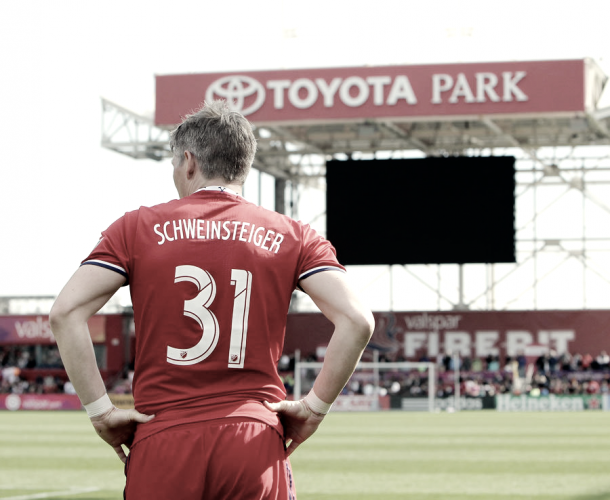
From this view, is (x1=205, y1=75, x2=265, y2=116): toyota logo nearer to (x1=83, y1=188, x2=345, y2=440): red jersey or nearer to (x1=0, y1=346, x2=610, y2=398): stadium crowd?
(x1=0, y1=346, x2=610, y2=398): stadium crowd

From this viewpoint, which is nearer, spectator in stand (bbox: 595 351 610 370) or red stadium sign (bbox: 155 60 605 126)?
red stadium sign (bbox: 155 60 605 126)

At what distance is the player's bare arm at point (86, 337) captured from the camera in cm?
306

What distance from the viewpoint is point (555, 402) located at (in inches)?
1323

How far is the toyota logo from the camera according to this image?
32094 millimetres

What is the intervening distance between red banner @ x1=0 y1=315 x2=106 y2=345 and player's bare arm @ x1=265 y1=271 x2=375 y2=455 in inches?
1500

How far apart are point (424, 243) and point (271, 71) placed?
23.3 feet

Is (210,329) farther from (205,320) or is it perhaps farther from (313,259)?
(313,259)

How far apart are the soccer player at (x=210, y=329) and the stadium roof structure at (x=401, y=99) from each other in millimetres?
26886

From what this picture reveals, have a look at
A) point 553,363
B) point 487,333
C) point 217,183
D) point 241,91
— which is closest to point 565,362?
point 553,363

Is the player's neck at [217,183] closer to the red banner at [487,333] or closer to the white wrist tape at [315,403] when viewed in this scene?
the white wrist tape at [315,403]

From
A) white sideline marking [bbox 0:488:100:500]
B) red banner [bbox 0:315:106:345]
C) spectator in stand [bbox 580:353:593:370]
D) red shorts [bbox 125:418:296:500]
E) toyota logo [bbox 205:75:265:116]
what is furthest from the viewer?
red banner [bbox 0:315:106:345]

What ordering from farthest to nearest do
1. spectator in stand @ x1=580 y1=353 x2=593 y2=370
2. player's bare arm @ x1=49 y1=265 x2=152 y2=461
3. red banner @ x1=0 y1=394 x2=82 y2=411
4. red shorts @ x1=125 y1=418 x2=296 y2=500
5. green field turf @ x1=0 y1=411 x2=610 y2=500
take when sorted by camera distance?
red banner @ x1=0 y1=394 x2=82 y2=411
spectator in stand @ x1=580 y1=353 x2=593 y2=370
green field turf @ x1=0 y1=411 x2=610 y2=500
player's bare arm @ x1=49 y1=265 x2=152 y2=461
red shorts @ x1=125 y1=418 x2=296 y2=500

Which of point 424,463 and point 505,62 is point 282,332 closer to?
point 424,463

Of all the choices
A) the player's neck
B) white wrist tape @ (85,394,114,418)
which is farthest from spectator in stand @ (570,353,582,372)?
white wrist tape @ (85,394,114,418)
